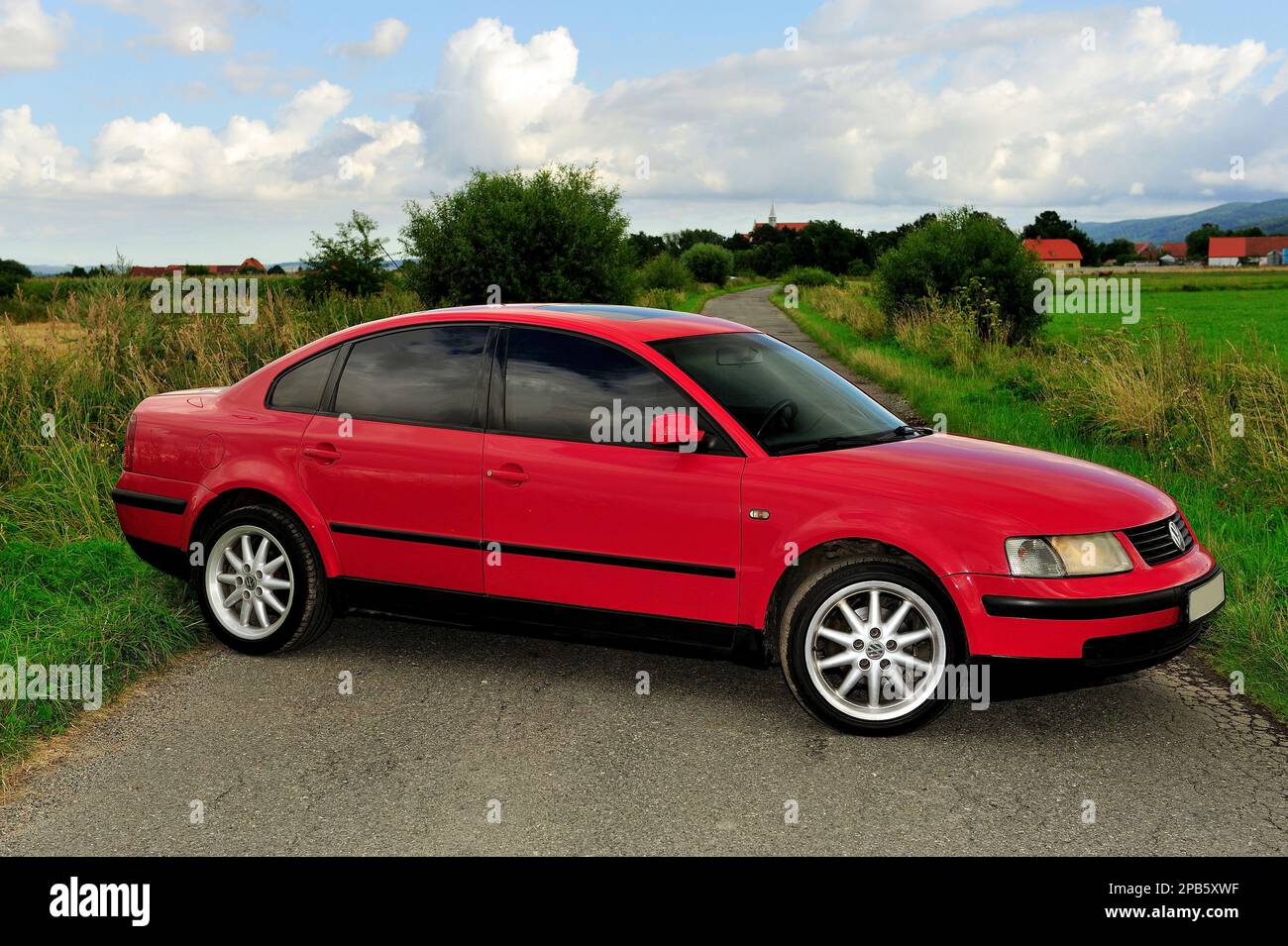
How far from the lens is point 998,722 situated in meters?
5.00

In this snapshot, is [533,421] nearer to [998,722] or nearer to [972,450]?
[972,450]

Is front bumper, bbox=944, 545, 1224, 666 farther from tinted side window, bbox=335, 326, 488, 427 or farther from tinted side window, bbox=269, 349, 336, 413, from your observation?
tinted side window, bbox=269, 349, 336, 413

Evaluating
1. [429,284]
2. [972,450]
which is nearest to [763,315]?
[429,284]

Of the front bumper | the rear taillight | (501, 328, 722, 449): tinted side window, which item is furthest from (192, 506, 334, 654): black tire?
the front bumper

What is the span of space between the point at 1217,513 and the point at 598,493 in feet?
17.5

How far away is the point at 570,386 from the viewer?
211 inches

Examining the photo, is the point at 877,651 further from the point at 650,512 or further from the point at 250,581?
the point at 250,581

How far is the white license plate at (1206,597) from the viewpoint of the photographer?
482 cm

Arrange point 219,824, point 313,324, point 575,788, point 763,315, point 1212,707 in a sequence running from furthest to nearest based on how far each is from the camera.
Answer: point 763,315 → point 313,324 → point 1212,707 → point 575,788 → point 219,824

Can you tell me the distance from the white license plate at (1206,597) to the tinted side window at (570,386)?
2.14 meters

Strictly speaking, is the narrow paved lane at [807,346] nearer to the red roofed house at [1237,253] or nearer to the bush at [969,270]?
the bush at [969,270]

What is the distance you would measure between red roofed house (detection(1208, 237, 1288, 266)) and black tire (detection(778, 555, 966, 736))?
17290 centimetres

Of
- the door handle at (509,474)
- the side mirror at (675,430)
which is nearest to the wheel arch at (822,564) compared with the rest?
the side mirror at (675,430)

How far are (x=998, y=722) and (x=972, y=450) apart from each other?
1203mm
